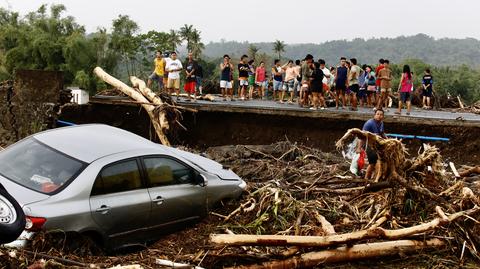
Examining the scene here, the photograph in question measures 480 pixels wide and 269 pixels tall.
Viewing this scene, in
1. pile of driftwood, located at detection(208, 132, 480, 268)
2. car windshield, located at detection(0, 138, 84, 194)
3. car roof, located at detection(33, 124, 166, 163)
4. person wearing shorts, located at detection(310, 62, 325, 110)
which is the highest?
person wearing shorts, located at detection(310, 62, 325, 110)

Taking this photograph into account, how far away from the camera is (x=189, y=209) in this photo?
7.34 m

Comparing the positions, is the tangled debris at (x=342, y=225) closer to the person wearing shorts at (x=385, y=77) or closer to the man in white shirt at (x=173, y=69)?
the person wearing shorts at (x=385, y=77)

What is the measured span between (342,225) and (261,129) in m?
10.9

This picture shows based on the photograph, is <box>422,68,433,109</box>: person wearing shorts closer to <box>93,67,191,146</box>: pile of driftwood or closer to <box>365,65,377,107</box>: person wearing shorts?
<box>365,65,377,107</box>: person wearing shorts

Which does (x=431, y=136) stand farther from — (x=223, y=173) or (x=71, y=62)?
(x=71, y=62)

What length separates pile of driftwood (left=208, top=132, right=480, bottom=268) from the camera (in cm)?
600

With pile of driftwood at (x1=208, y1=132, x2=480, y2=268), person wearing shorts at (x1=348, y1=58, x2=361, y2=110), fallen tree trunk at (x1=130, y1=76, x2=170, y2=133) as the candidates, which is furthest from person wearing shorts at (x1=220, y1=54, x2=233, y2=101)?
pile of driftwood at (x1=208, y1=132, x2=480, y2=268)

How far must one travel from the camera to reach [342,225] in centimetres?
714

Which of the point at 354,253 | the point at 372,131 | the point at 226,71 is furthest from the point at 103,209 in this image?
the point at 226,71

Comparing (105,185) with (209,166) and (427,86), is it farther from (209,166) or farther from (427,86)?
(427,86)

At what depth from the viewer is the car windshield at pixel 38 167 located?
20.7 ft

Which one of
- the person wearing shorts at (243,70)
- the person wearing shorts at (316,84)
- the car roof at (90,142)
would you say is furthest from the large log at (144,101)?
the car roof at (90,142)

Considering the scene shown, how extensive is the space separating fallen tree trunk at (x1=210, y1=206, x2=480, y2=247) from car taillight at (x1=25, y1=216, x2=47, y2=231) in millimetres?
1778

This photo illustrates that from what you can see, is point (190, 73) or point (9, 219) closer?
point (9, 219)
